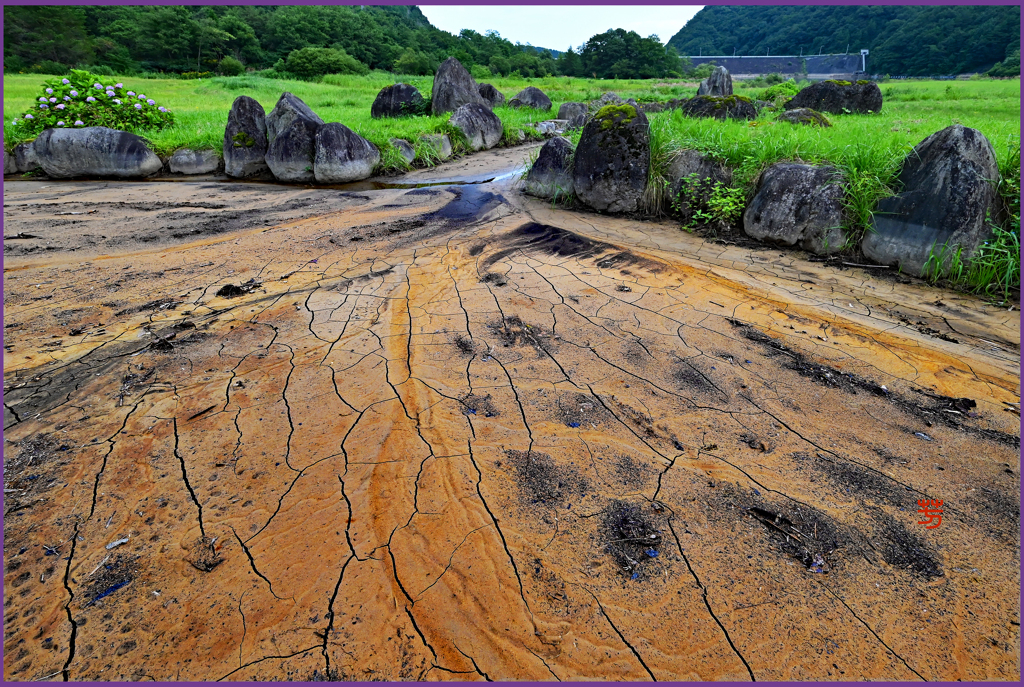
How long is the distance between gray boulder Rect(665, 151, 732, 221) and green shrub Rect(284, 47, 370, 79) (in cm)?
3036

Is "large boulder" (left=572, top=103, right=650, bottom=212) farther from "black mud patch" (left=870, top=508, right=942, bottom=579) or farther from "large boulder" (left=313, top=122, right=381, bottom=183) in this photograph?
"black mud patch" (left=870, top=508, right=942, bottom=579)

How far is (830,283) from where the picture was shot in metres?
4.25

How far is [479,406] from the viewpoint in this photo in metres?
2.79

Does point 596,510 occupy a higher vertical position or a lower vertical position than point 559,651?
higher

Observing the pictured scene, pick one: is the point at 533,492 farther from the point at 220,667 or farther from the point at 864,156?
the point at 864,156

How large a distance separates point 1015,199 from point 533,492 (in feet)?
16.6

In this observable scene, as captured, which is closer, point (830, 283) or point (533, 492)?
point (533, 492)

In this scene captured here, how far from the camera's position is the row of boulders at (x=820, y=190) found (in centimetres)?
409

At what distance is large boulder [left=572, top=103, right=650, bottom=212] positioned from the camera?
233 inches

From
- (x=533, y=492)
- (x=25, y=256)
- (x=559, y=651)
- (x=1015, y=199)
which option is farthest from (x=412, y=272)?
(x=1015, y=199)

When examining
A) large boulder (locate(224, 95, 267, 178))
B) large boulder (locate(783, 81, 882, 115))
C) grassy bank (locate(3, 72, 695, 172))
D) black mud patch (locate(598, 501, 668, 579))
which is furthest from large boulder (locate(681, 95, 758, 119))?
black mud patch (locate(598, 501, 668, 579))

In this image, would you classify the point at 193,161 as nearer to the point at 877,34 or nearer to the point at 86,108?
the point at 86,108

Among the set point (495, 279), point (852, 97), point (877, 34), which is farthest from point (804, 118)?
point (877, 34)

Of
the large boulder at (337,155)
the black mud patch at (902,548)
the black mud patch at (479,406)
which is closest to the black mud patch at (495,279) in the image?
the black mud patch at (479,406)
